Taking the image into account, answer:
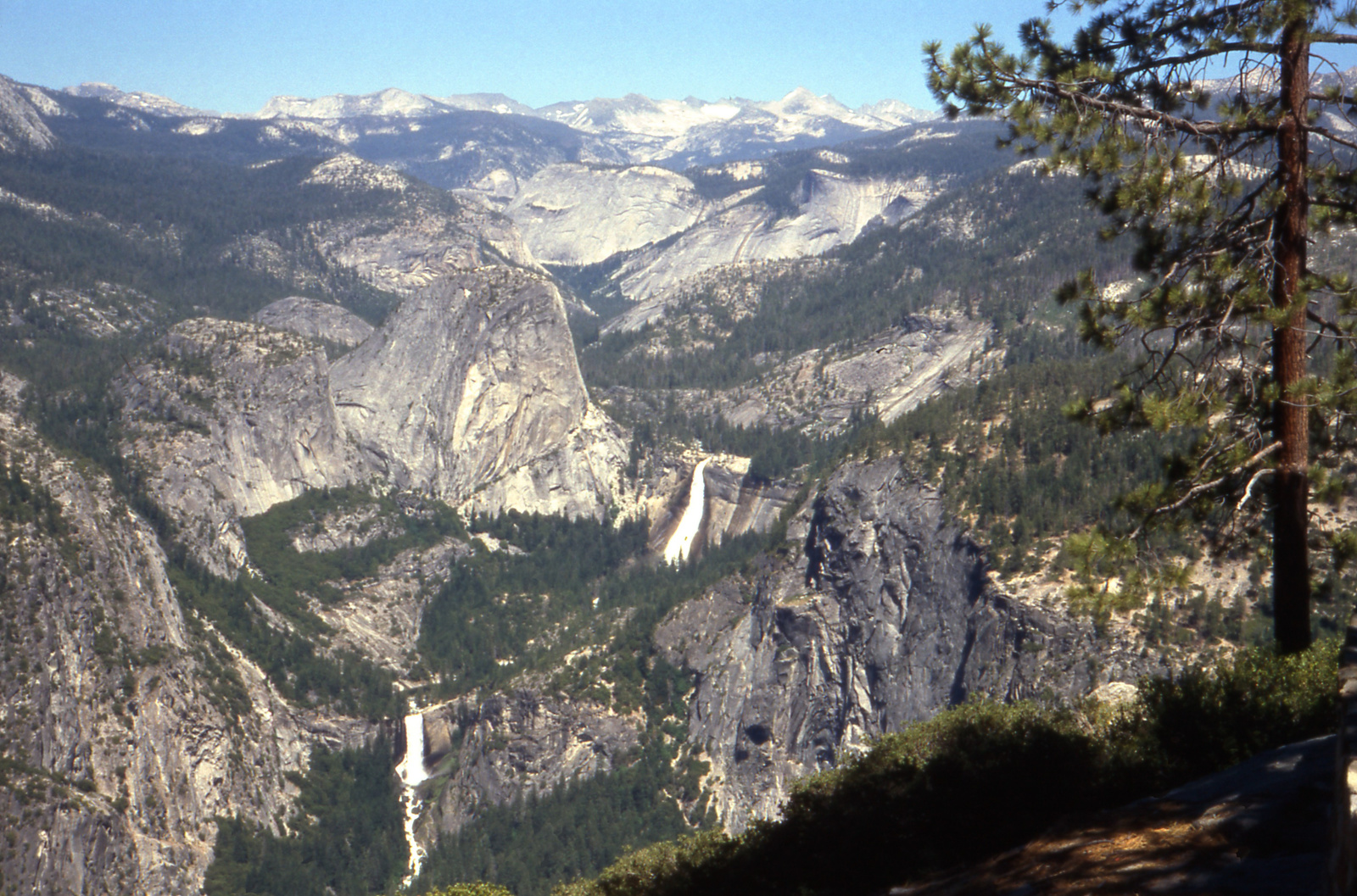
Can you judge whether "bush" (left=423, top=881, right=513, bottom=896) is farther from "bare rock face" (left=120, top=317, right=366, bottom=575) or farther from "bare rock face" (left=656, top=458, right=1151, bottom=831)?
"bare rock face" (left=120, top=317, right=366, bottom=575)

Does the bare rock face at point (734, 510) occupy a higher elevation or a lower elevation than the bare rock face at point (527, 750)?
higher

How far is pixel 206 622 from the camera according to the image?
134500mm

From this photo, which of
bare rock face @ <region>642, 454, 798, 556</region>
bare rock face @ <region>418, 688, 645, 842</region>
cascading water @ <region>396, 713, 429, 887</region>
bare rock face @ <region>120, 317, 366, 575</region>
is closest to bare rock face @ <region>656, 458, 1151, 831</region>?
bare rock face @ <region>418, 688, 645, 842</region>

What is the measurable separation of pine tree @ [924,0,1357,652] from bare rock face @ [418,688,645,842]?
344 feet

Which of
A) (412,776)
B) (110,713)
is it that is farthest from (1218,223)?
(412,776)

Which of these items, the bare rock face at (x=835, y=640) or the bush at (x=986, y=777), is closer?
the bush at (x=986, y=777)

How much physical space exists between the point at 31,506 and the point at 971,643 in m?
96.8

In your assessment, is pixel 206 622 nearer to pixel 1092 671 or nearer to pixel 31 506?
pixel 31 506

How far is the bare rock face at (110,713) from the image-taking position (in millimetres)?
95625

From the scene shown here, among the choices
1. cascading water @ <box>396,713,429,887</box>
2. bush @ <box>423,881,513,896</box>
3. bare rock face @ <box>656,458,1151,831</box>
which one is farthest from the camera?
cascading water @ <box>396,713,429,887</box>

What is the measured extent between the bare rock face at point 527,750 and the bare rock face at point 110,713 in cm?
1952

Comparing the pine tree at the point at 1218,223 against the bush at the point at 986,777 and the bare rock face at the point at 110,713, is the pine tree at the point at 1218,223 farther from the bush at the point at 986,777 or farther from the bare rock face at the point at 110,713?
the bare rock face at the point at 110,713

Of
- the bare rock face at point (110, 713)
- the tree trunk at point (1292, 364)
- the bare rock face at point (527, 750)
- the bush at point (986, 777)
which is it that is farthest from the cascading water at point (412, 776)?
the tree trunk at point (1292, 364)

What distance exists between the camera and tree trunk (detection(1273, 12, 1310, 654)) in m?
19.7
